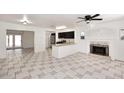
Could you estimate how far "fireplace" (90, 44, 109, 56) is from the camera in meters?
6.56

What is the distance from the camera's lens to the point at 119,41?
564 centimetres

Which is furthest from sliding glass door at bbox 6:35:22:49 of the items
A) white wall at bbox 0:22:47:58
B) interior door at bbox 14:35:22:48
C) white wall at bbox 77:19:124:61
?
white wall at bbox 77:19:124:61

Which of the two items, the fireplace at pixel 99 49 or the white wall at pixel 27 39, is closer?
Result: the fireplace at pixel 99 49

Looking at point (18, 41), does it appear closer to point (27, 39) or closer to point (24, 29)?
point (27, 39)

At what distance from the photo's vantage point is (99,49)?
7145 millimetres

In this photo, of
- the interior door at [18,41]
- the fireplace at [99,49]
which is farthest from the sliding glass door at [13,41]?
the fireplace at [99,49]

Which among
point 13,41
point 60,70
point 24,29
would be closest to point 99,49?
point 60,70

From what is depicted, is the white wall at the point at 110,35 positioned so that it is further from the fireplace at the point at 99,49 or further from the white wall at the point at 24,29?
the white wall at the point at 24,29

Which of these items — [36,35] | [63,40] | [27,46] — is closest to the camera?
[36,35]

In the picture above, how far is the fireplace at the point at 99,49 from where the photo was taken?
21.5ft
